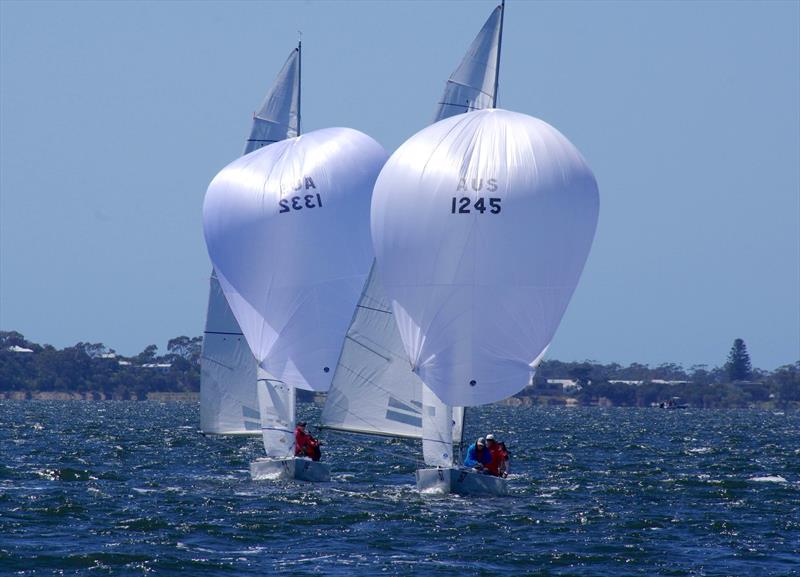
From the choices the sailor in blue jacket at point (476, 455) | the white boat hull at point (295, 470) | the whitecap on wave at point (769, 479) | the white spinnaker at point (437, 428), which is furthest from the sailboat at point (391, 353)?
the whitecap on wave at point (769, 479)

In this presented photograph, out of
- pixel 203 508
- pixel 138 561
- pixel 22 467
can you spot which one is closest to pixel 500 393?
pixel 203 508

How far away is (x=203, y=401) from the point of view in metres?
40.4

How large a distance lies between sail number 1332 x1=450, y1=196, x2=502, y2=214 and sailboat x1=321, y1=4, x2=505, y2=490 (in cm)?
392

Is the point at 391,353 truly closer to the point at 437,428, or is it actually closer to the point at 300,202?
the point at 437,428

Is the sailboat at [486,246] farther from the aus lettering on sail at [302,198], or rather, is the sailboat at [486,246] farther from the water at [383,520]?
the aus lettering on sail at [302,198]

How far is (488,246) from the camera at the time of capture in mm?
30078

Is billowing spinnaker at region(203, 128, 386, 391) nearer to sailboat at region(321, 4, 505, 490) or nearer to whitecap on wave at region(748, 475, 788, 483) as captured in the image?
sailboat at region(321, 4, 505, 490)

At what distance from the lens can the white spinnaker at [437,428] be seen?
105ft

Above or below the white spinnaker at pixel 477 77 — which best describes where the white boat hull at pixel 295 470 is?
below

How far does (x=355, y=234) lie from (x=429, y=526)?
369 inches

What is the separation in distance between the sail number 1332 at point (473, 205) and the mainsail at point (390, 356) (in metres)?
3.99

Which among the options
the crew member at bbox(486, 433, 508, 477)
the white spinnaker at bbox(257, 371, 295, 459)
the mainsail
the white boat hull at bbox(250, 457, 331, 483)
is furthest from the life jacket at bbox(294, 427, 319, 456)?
the crew member at bbox(486, 433, 508, 477)

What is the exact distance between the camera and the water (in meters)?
24.2

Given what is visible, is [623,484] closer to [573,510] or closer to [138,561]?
[573,510]
